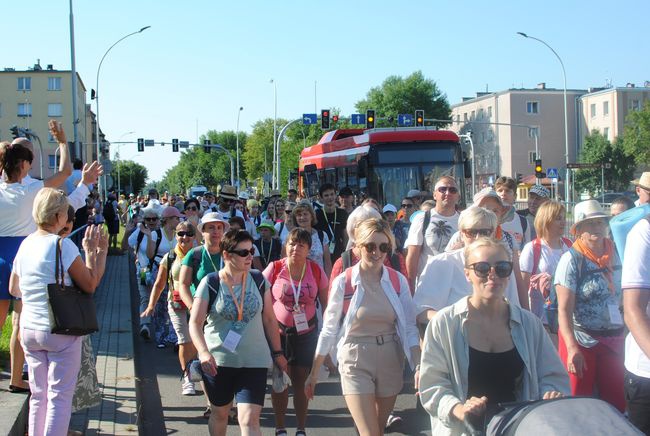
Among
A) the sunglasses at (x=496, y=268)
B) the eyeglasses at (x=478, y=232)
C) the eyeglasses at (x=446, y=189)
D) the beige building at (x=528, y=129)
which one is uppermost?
the beige building at (x=528, y=129)

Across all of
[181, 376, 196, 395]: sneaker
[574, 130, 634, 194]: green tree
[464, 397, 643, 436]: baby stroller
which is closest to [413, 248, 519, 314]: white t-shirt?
[464, 397, 643, 436]: baby stroller

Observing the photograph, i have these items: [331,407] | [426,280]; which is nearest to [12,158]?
[426,280]

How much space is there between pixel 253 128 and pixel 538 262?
123m

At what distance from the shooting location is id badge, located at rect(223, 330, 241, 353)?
5578mm

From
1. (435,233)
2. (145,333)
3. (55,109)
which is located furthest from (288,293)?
(55,109)

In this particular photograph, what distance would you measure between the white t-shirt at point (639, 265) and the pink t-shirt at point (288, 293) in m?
3.09

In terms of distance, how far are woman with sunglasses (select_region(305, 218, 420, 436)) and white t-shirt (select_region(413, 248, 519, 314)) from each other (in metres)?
0.22

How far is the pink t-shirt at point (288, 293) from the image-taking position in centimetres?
675

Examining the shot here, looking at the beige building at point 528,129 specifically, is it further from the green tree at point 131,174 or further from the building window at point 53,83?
the green tree at point 131,174

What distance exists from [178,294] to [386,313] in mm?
3204

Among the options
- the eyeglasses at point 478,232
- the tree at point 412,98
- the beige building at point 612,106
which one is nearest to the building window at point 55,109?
the tree at point 412,98

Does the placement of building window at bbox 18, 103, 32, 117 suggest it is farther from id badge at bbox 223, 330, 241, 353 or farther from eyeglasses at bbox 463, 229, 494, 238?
eyeglasses at bbox 463, 229, 494, 238

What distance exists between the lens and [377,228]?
18.0 feet

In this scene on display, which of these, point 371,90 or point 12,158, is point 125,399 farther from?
point 371,90
